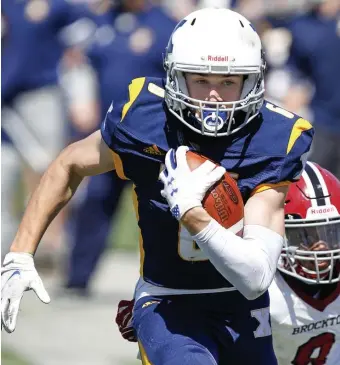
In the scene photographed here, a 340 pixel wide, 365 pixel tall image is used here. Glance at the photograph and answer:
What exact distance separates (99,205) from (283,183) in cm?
469

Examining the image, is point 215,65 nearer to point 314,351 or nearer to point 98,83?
point 314,351

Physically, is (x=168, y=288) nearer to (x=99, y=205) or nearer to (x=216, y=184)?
(x=216, y=184)

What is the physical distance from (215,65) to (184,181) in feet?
1.37

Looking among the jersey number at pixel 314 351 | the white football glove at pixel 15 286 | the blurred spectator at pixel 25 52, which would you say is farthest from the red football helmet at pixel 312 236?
the blurred spectator at pixel 25 52

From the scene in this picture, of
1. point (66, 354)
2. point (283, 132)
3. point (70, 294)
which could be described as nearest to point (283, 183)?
point (283, 132)

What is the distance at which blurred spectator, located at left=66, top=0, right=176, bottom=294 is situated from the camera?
8742mm

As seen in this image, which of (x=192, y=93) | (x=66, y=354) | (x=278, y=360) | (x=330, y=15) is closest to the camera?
(x=192, y=93)

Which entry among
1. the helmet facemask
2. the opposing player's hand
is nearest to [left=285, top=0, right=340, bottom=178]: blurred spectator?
the helmet facemask

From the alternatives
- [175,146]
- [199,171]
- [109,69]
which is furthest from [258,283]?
[109,69]

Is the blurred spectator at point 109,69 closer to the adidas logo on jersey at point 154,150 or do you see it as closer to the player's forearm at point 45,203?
the player's forearm at point 45,203

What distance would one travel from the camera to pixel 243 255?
12.7 ft

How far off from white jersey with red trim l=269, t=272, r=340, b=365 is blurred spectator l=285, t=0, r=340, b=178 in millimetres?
4698

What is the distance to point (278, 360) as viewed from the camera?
4.78m

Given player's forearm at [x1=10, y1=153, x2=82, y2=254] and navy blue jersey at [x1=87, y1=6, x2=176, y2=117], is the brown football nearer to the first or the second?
player's forearm at [x1=10, y1=153, x2=82, y2=254]
